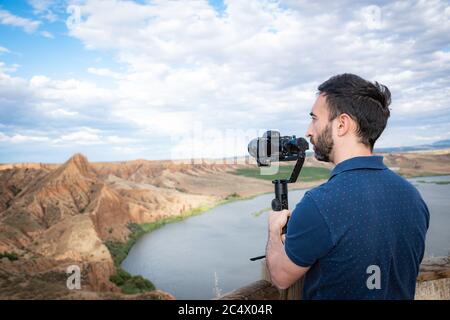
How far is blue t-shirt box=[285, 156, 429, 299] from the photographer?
979 mm

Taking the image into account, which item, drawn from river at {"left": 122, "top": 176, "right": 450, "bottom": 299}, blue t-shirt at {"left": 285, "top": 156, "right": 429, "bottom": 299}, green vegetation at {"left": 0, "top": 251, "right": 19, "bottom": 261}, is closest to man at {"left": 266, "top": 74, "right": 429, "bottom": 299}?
→ blue t-shirt at {"left": 285, "top": 156, "right": 429, "bottom": 299}

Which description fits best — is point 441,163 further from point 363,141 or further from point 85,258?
point 363,141

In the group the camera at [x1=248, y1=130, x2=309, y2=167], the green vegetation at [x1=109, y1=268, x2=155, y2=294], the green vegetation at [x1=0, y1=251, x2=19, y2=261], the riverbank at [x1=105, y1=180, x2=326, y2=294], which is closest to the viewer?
the camera at [x1=248, y1=130, x2=309, y2=167]

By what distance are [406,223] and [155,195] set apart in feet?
147

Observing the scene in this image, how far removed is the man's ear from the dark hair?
0.03 ft

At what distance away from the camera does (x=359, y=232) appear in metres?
0.98

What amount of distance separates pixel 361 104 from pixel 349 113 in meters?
0.05

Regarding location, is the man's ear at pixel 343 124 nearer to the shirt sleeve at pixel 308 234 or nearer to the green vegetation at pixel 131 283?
the shirt sleeve at pixel 308 234

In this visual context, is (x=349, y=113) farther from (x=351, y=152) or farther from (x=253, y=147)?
(x=253, y=147)

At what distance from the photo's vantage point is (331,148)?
1.16 metres

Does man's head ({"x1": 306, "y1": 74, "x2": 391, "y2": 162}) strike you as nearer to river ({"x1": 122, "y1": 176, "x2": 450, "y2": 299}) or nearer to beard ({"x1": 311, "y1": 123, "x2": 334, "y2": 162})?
beard ({"x1": 311, "y1": 123, "x2": 334, "y2": 162})

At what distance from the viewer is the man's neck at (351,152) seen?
3.64 feet

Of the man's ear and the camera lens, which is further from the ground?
the man's ear

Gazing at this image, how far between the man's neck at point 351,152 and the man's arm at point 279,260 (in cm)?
23
